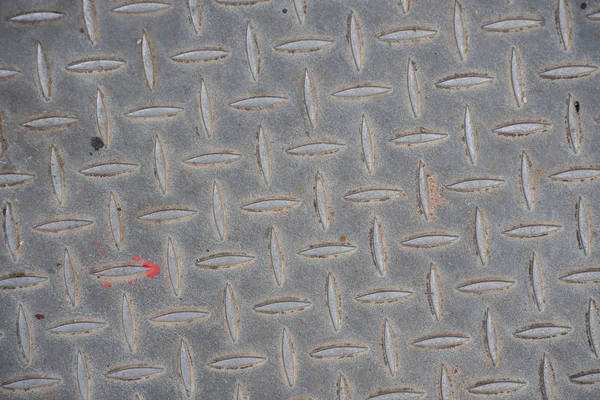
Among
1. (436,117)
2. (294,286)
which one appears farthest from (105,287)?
(436,117)

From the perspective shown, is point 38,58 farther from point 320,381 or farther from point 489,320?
point 489,320

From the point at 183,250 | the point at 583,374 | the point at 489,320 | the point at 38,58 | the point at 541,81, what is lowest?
the point at 583,374

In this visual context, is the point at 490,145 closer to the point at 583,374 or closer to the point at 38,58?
the point at 583,374

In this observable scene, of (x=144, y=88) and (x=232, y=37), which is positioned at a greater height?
(x=232, y=37)

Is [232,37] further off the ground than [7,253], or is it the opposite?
[232,37]

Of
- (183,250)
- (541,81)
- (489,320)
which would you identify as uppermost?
(541,81)

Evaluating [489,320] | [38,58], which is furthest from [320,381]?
[38,58]
